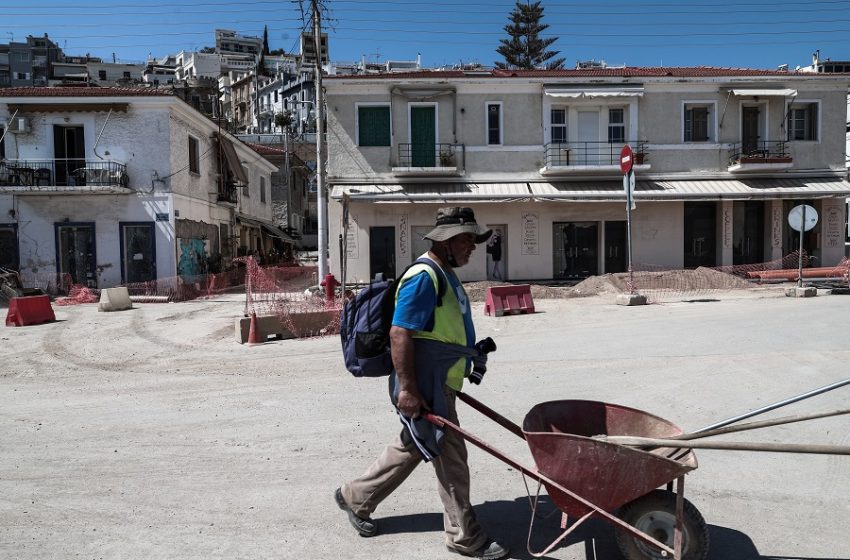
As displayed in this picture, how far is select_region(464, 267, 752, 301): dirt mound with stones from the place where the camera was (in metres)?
19.0

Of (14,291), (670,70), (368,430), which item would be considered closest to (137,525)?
(368,430)

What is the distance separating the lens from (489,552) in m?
3.50

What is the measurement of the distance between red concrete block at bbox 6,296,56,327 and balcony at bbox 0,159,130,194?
820 centimetres

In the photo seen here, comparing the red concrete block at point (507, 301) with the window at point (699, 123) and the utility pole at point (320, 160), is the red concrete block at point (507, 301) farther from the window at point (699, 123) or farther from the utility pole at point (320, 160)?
the window at point (699, 123)

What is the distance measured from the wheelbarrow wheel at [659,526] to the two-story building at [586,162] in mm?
18481

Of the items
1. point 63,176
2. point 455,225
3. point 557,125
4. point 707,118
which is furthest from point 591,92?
point 455,225

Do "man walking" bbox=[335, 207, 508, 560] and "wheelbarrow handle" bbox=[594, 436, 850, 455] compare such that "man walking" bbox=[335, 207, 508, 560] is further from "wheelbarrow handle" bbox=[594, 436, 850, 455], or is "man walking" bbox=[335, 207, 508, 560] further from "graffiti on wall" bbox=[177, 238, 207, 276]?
"graffiti on wall" bbox=[177, 238, 207, 276]

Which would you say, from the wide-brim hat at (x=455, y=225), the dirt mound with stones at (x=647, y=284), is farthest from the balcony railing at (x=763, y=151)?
the wide-brim hat at (x=455, y=225)

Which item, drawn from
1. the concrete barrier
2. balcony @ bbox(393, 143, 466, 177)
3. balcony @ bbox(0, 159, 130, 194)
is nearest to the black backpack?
the concrete barrier

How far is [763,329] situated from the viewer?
10.8 m

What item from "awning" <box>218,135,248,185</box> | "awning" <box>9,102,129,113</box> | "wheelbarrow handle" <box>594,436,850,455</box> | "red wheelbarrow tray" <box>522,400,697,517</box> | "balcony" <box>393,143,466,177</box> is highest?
"awning" <box>9,102,129,113</box>

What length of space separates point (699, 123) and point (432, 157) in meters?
10.1

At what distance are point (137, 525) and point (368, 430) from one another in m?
2.31

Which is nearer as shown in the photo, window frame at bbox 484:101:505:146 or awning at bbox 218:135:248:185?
window frame at bbox 484:101:505:146
